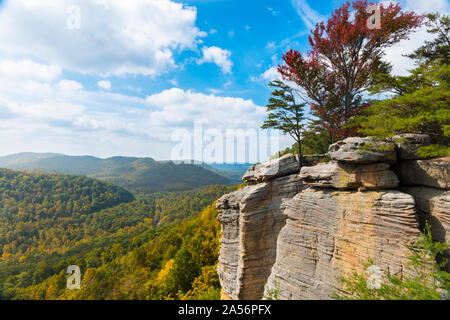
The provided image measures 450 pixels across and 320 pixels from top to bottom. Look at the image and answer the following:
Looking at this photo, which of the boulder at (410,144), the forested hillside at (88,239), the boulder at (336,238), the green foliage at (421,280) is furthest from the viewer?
the forested hillside at (88,239)

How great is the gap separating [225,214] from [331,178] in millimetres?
9385

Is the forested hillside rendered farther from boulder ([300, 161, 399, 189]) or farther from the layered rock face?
boulder ([300, 161, 399, 189])

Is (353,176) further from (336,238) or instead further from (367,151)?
(336,238)

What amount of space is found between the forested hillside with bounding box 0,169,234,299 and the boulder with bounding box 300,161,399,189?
2531 cm

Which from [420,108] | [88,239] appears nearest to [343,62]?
[420,108]

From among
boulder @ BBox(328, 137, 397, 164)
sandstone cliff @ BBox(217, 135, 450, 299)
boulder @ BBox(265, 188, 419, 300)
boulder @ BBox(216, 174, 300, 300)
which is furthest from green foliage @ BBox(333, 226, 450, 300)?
boulder @ BBox(216, 174, 300, 300)

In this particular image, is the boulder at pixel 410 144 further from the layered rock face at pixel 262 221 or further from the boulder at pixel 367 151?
the layered rock face at pixel 262 221

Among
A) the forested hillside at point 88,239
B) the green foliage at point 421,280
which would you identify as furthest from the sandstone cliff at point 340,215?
the forested hillside at point 88,239

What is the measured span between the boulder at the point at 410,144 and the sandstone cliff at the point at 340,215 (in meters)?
0.04

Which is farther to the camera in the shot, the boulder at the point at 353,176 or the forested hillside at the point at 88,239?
the forested hillside at the point at 88,239

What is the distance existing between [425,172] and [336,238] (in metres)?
5.52

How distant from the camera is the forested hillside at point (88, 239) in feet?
168

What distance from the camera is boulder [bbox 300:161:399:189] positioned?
10.2 m

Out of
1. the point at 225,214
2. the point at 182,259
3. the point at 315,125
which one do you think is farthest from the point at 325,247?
the point at 182,259
